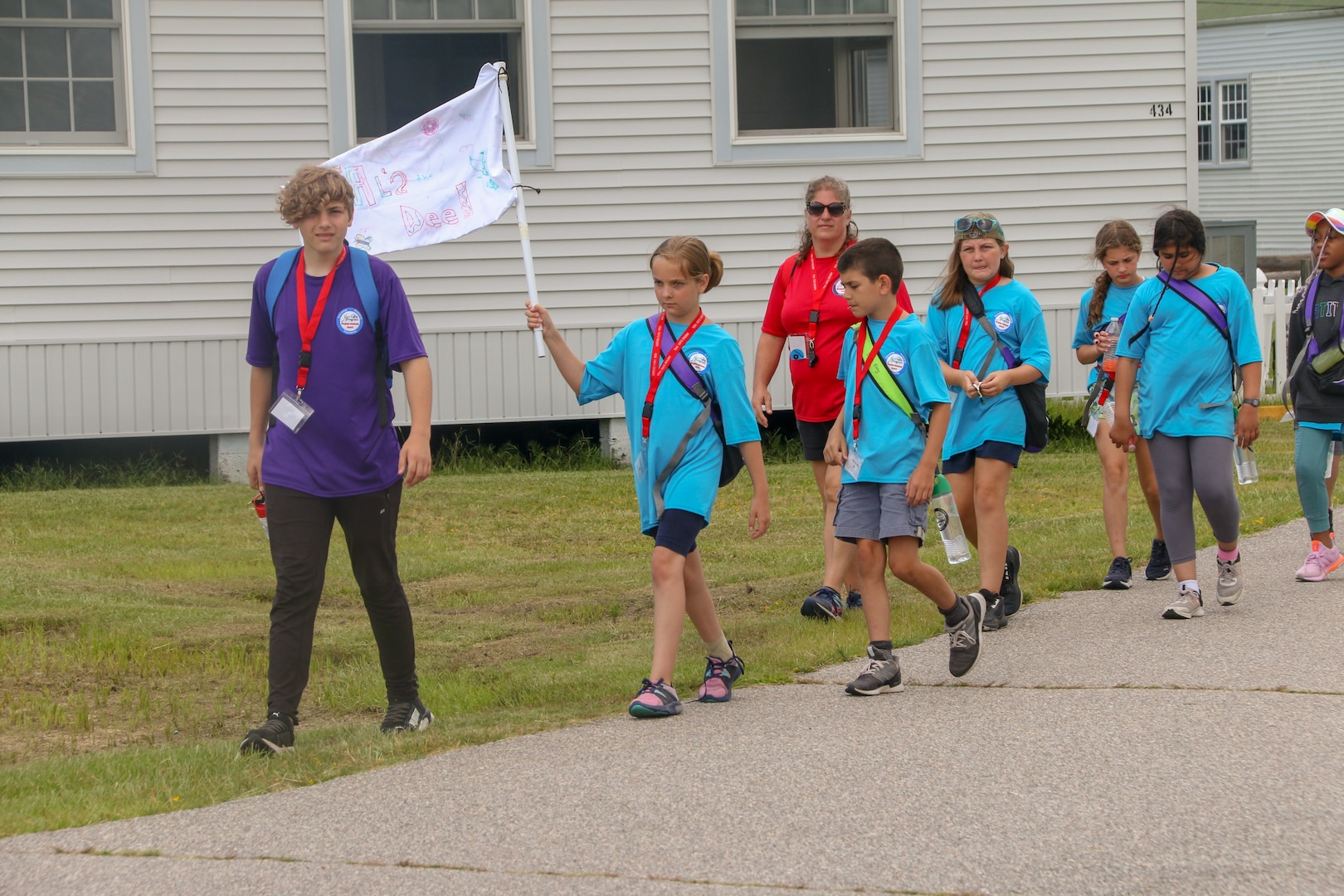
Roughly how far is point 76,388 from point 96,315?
0.61 m

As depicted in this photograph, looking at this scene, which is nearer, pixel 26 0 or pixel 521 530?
pixel 521 530

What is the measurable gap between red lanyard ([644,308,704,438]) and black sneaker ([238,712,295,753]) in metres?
1.54

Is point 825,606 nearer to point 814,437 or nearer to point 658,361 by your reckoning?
point 814,437

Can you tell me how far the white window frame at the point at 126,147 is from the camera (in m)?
12.5

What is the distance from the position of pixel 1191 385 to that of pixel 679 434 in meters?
2.53

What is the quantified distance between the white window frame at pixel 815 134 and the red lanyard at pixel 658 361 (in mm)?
8051

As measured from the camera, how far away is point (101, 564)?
9.11m


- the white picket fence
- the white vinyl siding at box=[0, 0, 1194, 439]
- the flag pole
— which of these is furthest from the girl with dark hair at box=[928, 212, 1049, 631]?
the white picket fence

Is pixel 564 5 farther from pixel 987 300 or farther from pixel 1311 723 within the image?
pixel 1311 723

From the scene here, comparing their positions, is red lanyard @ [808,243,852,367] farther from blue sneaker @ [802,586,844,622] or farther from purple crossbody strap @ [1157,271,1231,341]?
purple crossbody strap @ [1157,271,1231,341]

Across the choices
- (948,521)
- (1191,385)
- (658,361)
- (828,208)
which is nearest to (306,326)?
(658,361)

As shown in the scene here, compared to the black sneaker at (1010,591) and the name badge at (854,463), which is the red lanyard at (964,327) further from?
the name badge at (854,463)

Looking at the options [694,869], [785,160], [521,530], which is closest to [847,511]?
[694,869]

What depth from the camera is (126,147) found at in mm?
12695
